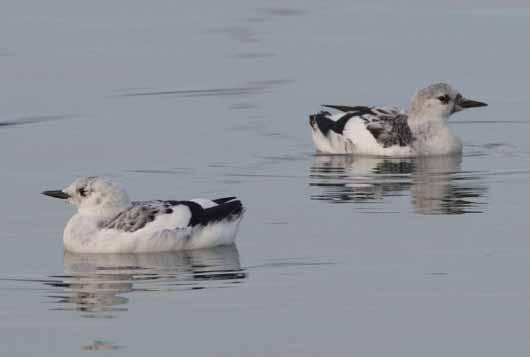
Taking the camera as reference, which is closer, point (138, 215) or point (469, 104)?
point (138, 215)

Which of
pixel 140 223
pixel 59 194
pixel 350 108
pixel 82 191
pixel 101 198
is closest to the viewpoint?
pixel 140 223

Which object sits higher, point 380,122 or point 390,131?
point 380,122

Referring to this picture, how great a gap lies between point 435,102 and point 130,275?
939 cm

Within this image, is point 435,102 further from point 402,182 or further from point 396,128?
point 402,182

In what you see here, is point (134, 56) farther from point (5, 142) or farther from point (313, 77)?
point (5, 142)

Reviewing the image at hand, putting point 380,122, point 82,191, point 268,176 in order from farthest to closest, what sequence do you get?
point 380,122, point 268,176, point 82,191

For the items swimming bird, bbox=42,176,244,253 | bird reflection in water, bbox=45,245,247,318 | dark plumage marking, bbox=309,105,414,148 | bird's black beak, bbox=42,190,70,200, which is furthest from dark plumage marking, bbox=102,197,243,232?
dark plumage marking, bbox=309,105,414,148

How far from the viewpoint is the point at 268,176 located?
72.4 feet

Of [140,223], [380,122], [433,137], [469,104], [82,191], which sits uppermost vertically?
[469,104]

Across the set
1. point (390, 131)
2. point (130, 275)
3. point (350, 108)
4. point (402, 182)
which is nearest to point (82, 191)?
point (130, 275)

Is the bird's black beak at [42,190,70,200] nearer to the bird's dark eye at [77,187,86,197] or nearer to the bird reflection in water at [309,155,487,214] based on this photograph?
the bird's dark eye at [77,187,86,197]

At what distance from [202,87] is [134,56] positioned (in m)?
1.83

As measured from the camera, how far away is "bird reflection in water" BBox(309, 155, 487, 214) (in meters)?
20.3

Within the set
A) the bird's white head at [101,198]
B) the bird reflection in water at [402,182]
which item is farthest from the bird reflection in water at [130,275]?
the bird reflection in water at [402,182]
